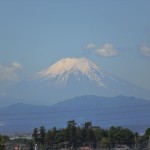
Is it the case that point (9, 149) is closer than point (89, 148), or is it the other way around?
point (9, 149)

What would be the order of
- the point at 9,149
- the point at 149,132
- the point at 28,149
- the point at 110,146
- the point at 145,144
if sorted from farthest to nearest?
the point at 149,132
the point at 110,146
the point at 145,144
the point at 28,149
the point at 9,149

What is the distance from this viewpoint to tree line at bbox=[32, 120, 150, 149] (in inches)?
3305

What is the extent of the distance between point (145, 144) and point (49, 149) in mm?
14111

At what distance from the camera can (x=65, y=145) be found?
85.0 metres

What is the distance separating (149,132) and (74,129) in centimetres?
1340

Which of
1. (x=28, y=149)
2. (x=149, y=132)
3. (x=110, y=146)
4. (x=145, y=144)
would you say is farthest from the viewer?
(x=149, y=132)

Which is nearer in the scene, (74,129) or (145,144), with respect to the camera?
(145,144)

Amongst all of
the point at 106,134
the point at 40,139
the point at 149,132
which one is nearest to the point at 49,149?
the point at 40,139

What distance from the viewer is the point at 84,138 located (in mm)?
84625

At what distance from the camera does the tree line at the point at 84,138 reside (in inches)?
3305

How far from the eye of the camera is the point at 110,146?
273 ft

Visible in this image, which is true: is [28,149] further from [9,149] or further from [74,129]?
[74,129]

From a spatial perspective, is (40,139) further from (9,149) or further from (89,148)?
(9,149)

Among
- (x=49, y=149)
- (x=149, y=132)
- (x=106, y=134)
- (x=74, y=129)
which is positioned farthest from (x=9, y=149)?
(x=149, y=132)
